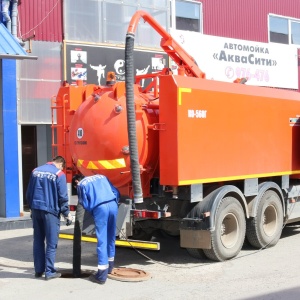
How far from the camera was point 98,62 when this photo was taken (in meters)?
15.4

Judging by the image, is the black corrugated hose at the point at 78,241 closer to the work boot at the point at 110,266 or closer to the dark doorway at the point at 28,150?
the work boot at the point at 110,266

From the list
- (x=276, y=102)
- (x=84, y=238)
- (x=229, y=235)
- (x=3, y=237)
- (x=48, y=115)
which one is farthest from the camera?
(x=48, y=115)

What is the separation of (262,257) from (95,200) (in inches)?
125

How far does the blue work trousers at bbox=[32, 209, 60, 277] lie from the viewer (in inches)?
318

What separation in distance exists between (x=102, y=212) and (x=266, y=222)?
3.85 meters

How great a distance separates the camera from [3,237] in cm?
1223

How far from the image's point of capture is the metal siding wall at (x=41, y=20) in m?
14.5

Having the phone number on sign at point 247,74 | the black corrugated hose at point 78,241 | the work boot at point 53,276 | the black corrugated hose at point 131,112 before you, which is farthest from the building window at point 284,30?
the work boot at point 53,276

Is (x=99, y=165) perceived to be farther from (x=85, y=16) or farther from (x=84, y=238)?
(x=85, y=16)

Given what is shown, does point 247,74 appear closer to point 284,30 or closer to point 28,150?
point 284,30

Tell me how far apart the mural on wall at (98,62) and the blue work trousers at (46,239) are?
7139mm

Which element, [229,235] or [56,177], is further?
[229,235]

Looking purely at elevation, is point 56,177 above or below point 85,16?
below

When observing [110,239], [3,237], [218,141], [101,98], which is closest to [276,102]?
[218,141]
